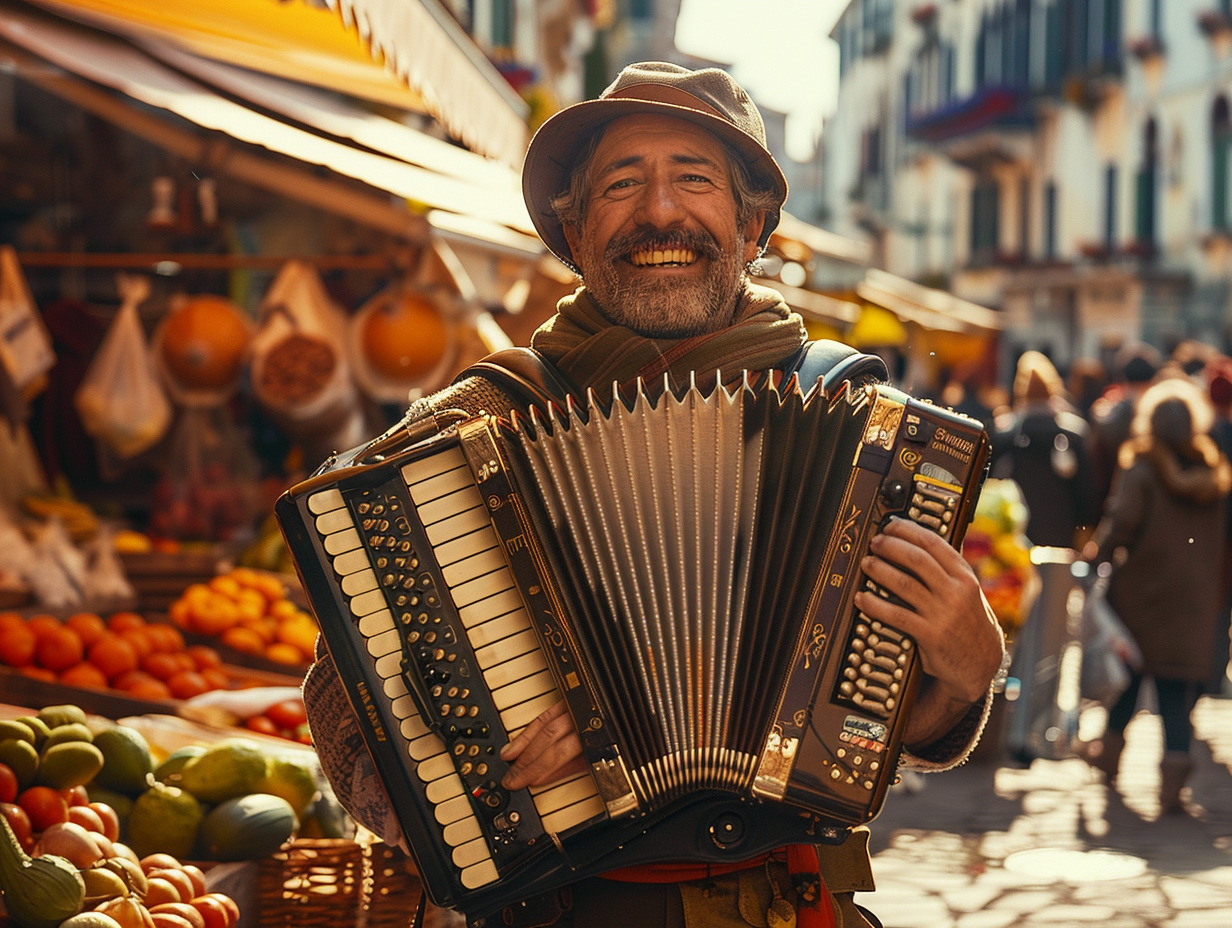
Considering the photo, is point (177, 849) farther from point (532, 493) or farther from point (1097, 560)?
point (1097, 560)

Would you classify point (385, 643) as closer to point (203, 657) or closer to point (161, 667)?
point (161, 667)

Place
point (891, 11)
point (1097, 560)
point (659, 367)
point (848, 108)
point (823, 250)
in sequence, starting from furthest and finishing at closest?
point (848, 108)
point (891, 11)
point (823, 250)
point (1097, 560)
point (659, 367)

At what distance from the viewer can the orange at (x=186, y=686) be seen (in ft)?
15.3

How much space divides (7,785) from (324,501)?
4.55ft

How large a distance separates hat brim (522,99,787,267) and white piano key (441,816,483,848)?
953 mm

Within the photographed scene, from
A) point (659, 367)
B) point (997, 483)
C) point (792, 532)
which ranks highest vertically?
point (659, 367)

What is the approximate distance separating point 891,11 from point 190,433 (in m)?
37.7

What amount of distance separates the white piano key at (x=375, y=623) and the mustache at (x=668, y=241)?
0.64 metres

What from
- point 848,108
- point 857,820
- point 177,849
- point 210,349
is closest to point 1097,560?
point 210,349

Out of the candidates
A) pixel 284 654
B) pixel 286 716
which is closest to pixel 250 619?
pixel 284 654

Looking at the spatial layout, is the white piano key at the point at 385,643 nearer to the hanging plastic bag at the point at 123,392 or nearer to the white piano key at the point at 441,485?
the white piano key at the point at 441,485

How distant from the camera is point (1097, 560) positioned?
23.6 feet

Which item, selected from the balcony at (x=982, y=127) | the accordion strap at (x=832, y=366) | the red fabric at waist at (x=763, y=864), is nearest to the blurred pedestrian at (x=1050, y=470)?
the accordion strap at (x=832, y=366)

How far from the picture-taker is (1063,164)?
95.7ft
